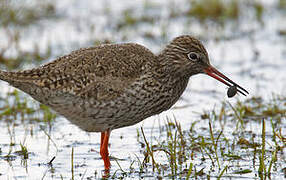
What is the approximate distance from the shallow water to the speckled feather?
2.11 ft

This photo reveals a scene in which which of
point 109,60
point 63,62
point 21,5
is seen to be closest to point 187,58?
point 109,60

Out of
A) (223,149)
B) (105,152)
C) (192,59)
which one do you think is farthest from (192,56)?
(105,152)

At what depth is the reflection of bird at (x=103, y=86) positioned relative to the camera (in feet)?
23.4

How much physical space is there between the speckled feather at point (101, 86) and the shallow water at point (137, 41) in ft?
2.11

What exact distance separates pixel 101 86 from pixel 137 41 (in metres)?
6.00

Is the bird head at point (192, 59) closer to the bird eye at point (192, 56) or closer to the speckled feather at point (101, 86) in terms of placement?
the bird eye at point (192, 56)

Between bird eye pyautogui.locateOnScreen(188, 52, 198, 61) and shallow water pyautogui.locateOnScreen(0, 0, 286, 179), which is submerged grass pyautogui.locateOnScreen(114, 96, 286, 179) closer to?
shallow water pyautogui.locateOnScreen(0, 0, 286, 179)

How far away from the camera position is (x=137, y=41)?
13.0 metres

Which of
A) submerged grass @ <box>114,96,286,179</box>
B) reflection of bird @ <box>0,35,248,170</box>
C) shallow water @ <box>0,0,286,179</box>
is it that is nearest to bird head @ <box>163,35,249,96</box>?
reflection of bird @ <box>0,35,248,170</box>

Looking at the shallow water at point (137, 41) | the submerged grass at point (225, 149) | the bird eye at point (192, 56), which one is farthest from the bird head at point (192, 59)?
the shallow water at point (137, 41)

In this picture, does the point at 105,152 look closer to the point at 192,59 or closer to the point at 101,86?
the point at 101,86

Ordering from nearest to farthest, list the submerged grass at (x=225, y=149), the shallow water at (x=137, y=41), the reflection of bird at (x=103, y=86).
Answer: the submerged grass at (x=225, y=149) < the reflection of bird at (x=103, y=86) < the shallow water at (x=137, y=41)

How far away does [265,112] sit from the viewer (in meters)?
8.98

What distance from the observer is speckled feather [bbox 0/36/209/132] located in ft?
23.4
